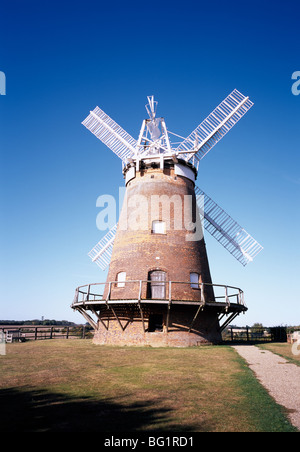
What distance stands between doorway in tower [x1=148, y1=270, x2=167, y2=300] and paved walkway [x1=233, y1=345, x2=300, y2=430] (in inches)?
216

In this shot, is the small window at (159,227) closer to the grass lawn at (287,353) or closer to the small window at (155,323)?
the small window at (155,323)

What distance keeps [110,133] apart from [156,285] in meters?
11.8

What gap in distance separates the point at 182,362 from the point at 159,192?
10.3 metres

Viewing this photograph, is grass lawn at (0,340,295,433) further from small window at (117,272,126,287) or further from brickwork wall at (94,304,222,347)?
small window at (117,272,126,287)

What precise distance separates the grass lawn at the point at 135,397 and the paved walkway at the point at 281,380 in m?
0.25

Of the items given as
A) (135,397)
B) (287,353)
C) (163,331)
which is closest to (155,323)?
(163,331)

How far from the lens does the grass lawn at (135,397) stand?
4871 millimetres

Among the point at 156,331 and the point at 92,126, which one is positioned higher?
the point at 92,126

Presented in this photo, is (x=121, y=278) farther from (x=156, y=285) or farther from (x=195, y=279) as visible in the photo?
(x=195, y=279)

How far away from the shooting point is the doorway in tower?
1628 centimetres

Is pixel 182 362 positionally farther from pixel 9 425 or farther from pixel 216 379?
pixel 9 425

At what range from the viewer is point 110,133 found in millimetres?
22094

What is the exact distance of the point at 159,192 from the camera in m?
18.5
